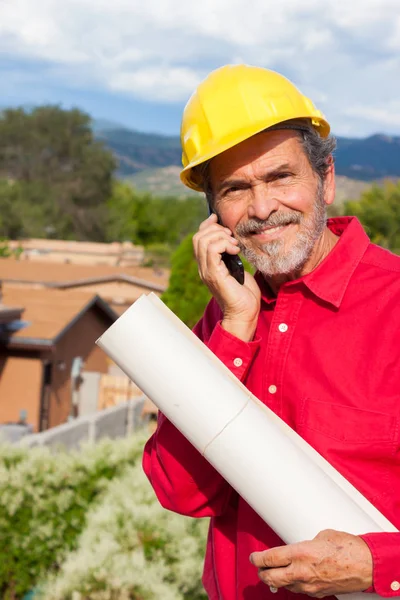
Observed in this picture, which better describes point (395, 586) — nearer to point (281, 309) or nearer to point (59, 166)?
point (281, 309)

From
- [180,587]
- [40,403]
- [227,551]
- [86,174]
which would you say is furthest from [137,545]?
[86,174]

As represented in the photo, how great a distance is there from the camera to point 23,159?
260 ft

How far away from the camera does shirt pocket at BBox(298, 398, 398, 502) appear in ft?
6.81

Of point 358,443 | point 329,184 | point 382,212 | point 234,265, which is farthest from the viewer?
point 382,212

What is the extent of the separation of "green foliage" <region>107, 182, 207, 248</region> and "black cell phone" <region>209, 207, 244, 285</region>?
77412mm

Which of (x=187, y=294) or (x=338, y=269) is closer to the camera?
(x=338, y=269)

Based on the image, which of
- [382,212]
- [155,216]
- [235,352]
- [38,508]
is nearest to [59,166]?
[155,216]

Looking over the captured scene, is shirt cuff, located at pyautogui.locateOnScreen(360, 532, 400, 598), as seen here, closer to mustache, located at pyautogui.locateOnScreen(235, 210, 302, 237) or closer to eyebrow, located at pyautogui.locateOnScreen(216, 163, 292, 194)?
mustache, located at pyautogui.locateOnScreen(235, 210, 302, 237)

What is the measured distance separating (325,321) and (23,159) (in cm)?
8004

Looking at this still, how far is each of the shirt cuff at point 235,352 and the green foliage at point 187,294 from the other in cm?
955

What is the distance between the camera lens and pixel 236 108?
7.56ft

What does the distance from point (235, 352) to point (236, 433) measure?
326mm

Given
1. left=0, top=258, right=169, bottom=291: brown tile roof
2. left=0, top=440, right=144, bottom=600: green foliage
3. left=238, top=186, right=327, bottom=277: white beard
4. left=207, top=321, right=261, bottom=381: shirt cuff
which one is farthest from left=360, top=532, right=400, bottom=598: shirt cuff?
left=0, top=258, right=169, bottom=291: brown tile roof

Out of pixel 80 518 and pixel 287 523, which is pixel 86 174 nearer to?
pixel 80 518
